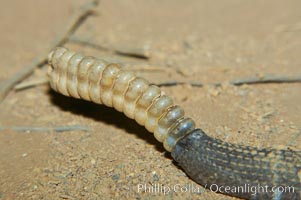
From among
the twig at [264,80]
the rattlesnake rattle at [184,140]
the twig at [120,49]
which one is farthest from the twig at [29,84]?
the twig at [264,80]

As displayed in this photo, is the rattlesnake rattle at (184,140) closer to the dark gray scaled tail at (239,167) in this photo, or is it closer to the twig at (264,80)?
the dark gray scaled tail at (239,167)

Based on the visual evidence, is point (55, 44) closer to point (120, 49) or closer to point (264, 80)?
point (120, 49)

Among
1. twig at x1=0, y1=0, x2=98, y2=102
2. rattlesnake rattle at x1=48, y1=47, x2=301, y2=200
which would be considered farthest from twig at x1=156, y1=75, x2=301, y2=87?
twig at x1=0, y1=0, x2=98, y2=102

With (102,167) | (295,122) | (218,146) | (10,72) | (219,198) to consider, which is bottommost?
(10,72)

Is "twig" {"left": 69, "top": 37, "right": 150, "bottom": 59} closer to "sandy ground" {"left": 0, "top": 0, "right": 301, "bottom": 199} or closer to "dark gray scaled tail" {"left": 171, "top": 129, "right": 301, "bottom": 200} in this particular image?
"sandy ground" {"left": 0, "top": 0, "right": 301, "bottom": 199}

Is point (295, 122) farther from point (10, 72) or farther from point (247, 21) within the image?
point (10, 72)

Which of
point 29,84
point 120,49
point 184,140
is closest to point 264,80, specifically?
point 184,140

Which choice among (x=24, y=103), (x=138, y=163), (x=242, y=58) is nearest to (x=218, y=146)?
(x=138, y=163)
